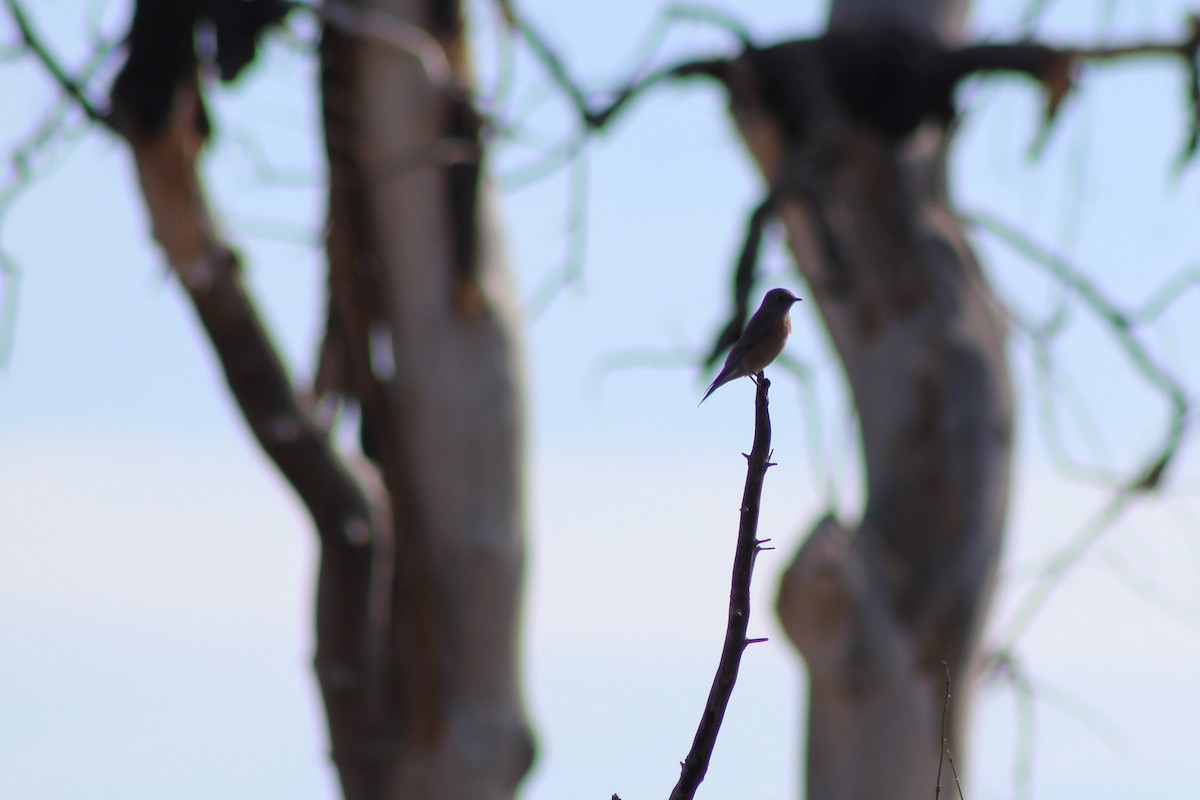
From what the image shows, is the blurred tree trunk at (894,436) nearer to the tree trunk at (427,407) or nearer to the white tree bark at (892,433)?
the white tree bark at (892,433)

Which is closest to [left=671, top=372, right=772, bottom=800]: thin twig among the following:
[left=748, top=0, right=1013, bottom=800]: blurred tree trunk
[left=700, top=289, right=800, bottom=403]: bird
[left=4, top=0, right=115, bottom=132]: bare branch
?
[left=700, top=289, right=800, bottom=403]: bird

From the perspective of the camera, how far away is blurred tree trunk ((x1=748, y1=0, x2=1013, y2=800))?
5238 mm

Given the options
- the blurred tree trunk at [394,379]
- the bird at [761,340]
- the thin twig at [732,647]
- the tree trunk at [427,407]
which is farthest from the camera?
the tree trunk at [427,407]

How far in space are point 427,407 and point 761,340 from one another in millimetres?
1908

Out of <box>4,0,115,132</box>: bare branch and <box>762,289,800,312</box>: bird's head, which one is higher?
<box>4,0,115,132</box>: bare branch

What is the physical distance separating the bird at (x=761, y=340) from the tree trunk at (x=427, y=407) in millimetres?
1714

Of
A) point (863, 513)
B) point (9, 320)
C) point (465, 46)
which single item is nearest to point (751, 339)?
point (863, 513)

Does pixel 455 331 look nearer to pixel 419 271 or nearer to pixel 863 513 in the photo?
pixel 419 271

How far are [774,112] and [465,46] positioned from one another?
1267 mm

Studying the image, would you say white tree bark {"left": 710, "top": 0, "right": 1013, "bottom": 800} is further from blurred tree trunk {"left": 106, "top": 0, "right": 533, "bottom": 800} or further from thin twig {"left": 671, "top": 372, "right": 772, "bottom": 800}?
thin twig {"left": 671, "top": 372, "right": 772, "bottom": 800}

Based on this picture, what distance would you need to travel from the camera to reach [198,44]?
17.5 feet

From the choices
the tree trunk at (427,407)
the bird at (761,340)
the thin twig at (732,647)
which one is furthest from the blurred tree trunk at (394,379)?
the thin twig at (732,647)

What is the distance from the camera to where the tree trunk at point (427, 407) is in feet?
17.6

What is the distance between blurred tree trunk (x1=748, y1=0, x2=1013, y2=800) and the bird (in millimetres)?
1170
